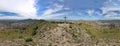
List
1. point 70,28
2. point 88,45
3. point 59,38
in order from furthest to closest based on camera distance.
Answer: point 70,28 → point 59,38 → point 88,45

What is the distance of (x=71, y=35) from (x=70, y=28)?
16.4 ft

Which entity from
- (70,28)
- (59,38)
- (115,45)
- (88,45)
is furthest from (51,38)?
(115,45)

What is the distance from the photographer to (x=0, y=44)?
91.9 meters

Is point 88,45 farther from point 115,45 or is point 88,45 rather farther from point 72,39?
point 72,39

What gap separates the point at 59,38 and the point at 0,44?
2537 centimetres

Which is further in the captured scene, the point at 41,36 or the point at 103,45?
the point at 41,36

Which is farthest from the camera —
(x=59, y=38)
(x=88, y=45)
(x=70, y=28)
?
(x=70, y=28)

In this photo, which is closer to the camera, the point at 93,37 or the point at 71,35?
the point at 71,35

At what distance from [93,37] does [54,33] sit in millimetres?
19347

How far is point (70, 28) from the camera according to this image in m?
115

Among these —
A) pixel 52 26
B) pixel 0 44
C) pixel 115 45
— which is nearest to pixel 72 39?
pixel 52 26

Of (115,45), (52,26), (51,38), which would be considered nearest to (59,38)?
(51,38)

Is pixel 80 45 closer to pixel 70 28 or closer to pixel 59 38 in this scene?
pixel 59 38

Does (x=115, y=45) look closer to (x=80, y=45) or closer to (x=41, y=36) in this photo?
(x=80, y=45)
